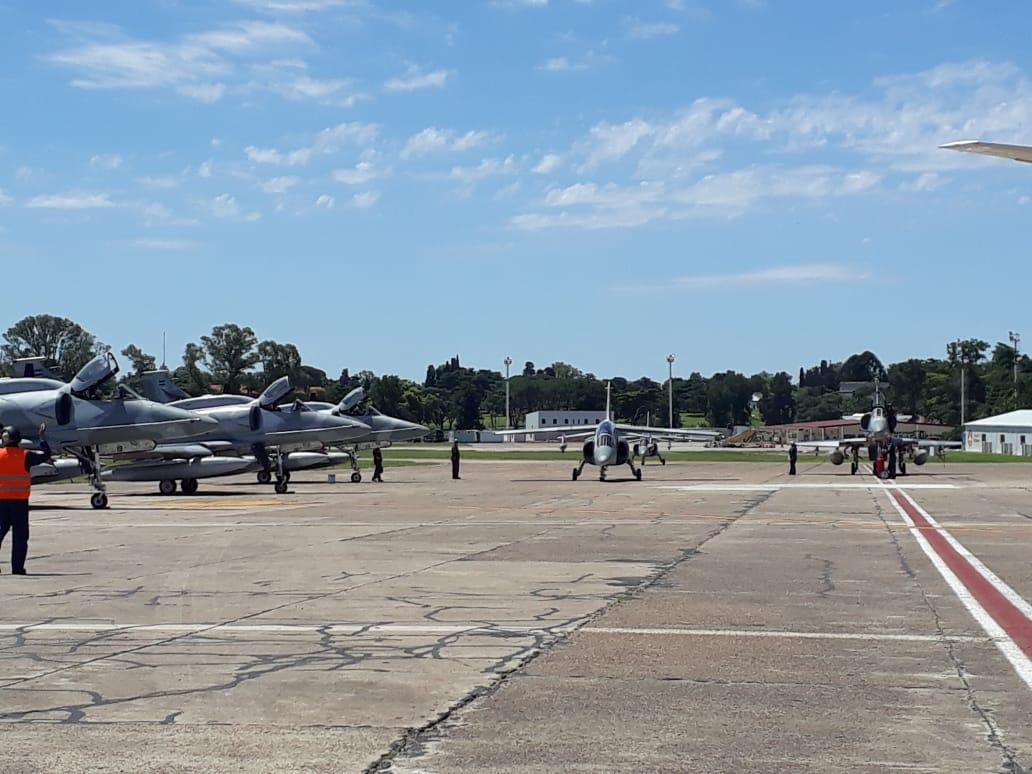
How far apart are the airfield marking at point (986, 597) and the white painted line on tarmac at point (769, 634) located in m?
0.50

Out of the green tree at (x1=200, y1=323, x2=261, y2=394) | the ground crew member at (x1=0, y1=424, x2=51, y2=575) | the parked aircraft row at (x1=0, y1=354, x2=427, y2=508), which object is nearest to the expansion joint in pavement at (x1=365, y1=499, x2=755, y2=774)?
the ground crew member at (x1=0, y1=424, x2=51, y2=575)

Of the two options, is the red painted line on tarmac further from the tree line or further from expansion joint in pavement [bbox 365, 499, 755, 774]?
the tree line

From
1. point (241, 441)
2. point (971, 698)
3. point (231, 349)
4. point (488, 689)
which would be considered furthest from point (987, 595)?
point (231, 349)

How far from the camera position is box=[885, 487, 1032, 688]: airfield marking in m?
10.0

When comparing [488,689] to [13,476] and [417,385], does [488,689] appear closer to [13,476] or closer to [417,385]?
[13,476]

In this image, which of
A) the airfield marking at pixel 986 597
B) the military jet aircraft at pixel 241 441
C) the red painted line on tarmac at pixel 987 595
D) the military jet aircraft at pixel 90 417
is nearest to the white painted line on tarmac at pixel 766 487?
the military jet aircraft at pixel 241 441

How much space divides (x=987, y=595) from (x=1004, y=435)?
109953mm

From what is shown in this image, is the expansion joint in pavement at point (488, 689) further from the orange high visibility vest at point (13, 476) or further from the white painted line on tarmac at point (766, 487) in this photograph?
the white painted line on tarmac at point (766, 487)

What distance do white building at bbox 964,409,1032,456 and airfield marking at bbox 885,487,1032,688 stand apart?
96647mm

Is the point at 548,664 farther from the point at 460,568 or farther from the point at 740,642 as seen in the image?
the point at 460,568

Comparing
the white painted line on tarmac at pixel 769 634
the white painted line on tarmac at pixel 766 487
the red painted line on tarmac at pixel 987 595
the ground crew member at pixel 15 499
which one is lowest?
the white painted line on tarmac at pixel 766 487

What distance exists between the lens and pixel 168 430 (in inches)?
1332

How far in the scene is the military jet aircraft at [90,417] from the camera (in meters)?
32.2

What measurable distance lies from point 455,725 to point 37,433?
27699 millimetres
